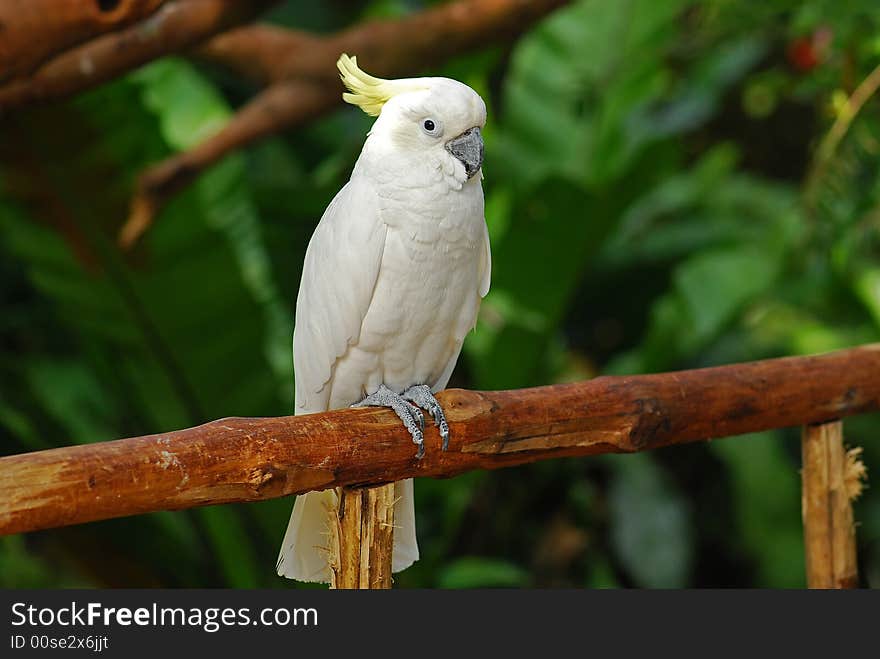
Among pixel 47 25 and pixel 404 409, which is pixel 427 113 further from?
pixel 47 25

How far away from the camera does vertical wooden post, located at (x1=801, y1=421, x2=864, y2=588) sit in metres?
1.42

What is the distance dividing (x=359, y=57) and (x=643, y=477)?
1.40 metres

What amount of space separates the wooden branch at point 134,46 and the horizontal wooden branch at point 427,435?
2.10 feet

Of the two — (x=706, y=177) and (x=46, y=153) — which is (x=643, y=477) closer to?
(x=706, y=177)

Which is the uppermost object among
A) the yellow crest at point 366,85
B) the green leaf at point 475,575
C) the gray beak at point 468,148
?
the yellow crest at point 366,85

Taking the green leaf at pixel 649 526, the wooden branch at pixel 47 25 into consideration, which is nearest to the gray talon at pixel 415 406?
the wooden branch at pixel 47 25

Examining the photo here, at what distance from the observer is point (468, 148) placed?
1.07 m

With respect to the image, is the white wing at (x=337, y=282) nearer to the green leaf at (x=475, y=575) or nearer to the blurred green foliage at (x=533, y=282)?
the blurred green foliage at (x=533, y=282)

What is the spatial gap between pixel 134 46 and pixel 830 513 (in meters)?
1.19

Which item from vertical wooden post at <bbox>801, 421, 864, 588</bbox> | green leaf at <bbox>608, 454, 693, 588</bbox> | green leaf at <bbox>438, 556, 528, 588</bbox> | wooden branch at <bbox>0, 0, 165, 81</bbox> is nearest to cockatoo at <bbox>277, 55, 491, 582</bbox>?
wooden branch at <bbox>0, 0, 165, 81</bbox>

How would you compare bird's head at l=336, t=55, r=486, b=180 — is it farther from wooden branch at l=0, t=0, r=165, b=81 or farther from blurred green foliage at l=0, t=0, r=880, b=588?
blurred green foliage at l=0, t=0, r=880, b=588

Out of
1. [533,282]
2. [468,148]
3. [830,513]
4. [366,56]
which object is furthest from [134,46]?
[830,513]

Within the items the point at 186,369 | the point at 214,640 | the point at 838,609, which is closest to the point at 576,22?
the point at 186,369

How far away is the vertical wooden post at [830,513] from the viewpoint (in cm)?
142
